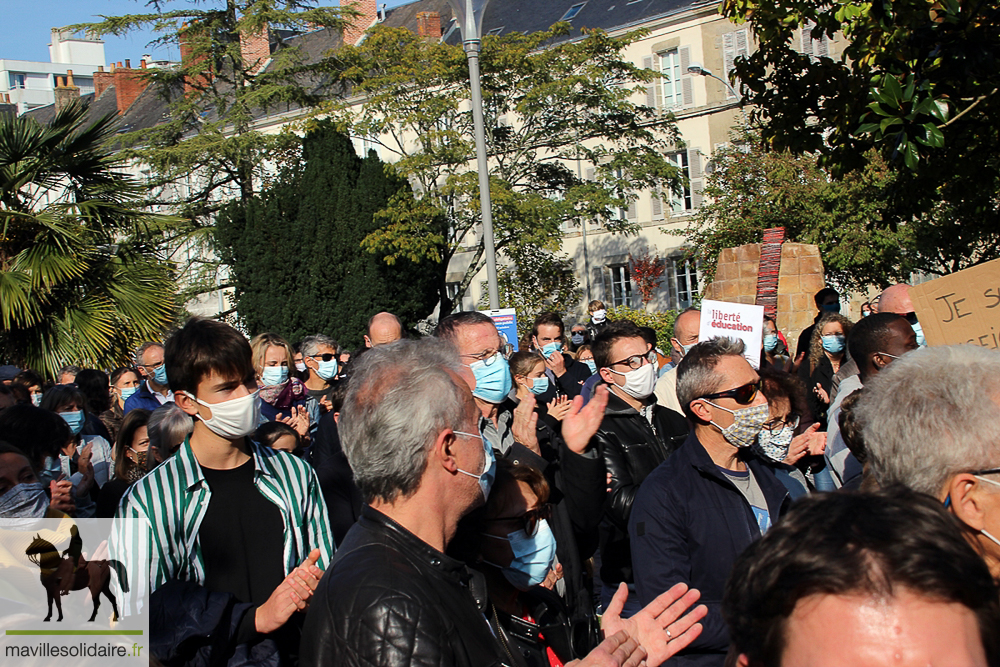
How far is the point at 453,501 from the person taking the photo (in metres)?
2.28

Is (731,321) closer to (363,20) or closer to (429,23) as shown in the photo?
(429,23)

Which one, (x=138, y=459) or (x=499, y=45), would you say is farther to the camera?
(x=499, y=45)

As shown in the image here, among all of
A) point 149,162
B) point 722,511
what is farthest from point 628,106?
point 722,511

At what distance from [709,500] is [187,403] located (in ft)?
6.18

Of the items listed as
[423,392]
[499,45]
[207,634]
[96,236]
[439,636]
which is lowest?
[207,634]

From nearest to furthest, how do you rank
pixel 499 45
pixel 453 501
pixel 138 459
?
pixel 453 501 < pixel 138 459 < pixel 499 45

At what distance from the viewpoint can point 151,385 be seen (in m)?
7.55

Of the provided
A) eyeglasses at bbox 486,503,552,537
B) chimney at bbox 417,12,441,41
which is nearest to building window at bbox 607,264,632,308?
chimney at bbox 417,12,441,41

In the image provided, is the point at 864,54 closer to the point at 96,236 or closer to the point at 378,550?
the point at 378,550

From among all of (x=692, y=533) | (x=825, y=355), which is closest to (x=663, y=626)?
(x=692, y=533)

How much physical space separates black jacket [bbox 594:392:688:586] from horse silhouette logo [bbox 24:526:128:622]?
1951mm

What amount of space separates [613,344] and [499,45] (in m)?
20.7

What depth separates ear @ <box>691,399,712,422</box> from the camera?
3.61 metres

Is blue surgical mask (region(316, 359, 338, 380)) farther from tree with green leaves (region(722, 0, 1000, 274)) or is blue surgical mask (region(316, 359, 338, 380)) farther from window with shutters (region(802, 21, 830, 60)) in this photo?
window with shutters (region(802, 21, 830, 60))
